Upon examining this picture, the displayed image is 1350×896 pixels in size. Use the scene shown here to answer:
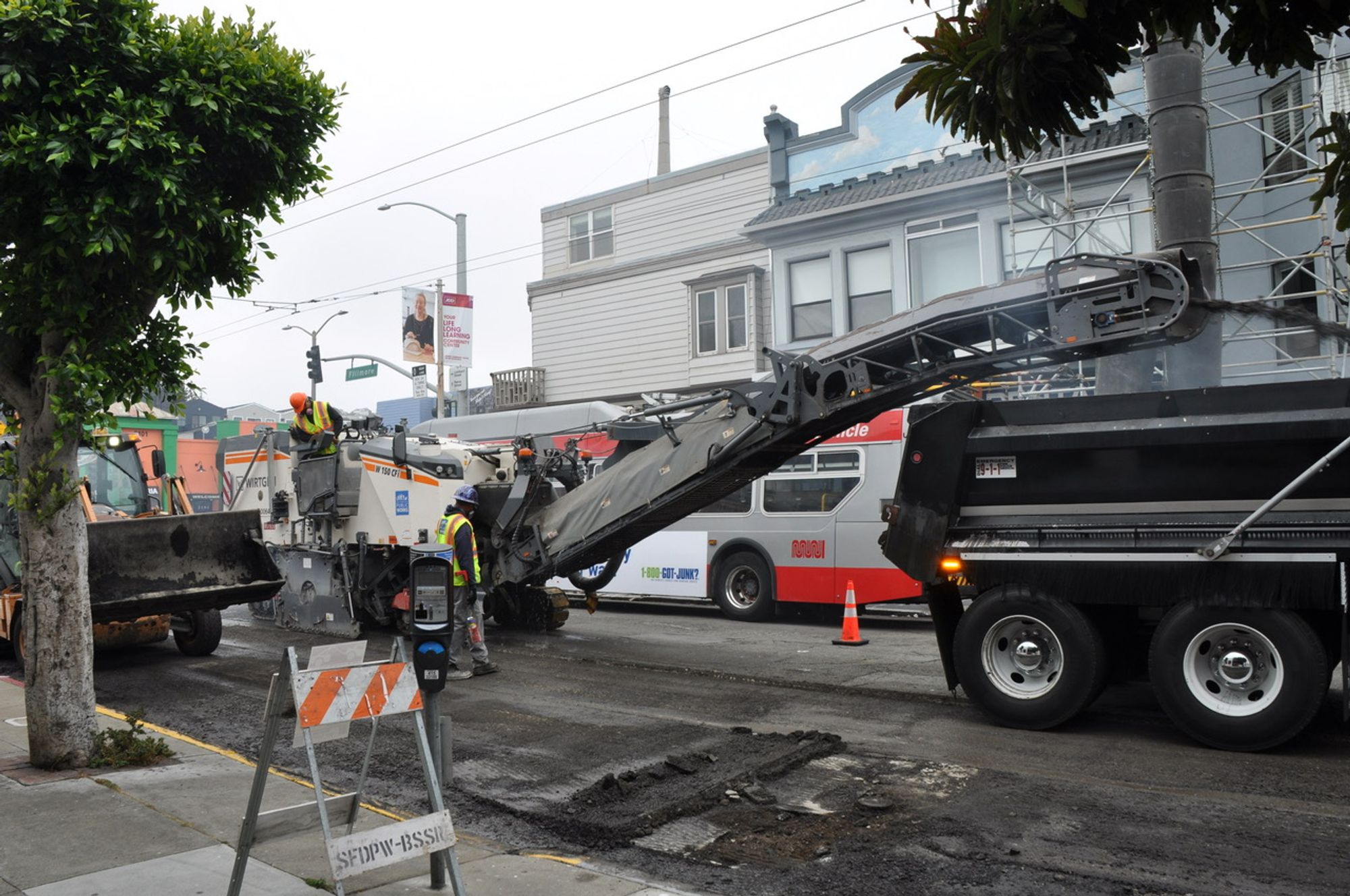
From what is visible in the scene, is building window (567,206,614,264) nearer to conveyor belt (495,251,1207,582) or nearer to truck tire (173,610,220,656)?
conveyor belt (495,251,1207,582)

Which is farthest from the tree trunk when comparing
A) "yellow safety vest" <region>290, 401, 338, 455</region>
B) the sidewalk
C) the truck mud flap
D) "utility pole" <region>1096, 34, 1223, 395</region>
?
"utility pole" <region>1096, 34, 1223, 395</region>

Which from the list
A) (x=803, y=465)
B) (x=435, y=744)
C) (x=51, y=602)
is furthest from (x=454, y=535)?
(x=803, y=465)

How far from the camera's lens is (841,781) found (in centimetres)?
670

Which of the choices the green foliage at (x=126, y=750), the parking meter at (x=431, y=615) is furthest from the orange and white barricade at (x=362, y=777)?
the green foliage at (x=126, y=750)

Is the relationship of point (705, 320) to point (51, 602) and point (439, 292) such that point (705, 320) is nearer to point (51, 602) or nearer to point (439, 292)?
point (439, 292)

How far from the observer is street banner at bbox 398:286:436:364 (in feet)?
79.3

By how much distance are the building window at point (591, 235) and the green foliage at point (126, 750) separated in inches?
840

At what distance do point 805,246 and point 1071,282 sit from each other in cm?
1463

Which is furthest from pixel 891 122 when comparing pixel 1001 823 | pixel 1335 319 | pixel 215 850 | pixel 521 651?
pixel 215 850

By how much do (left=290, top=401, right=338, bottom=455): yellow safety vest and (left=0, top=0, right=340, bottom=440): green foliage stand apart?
634 cm

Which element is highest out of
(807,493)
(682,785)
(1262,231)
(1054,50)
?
(1262,231)

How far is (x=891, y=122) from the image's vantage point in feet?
70.2

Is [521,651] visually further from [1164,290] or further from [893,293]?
[893,293]

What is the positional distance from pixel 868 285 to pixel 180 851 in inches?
707
